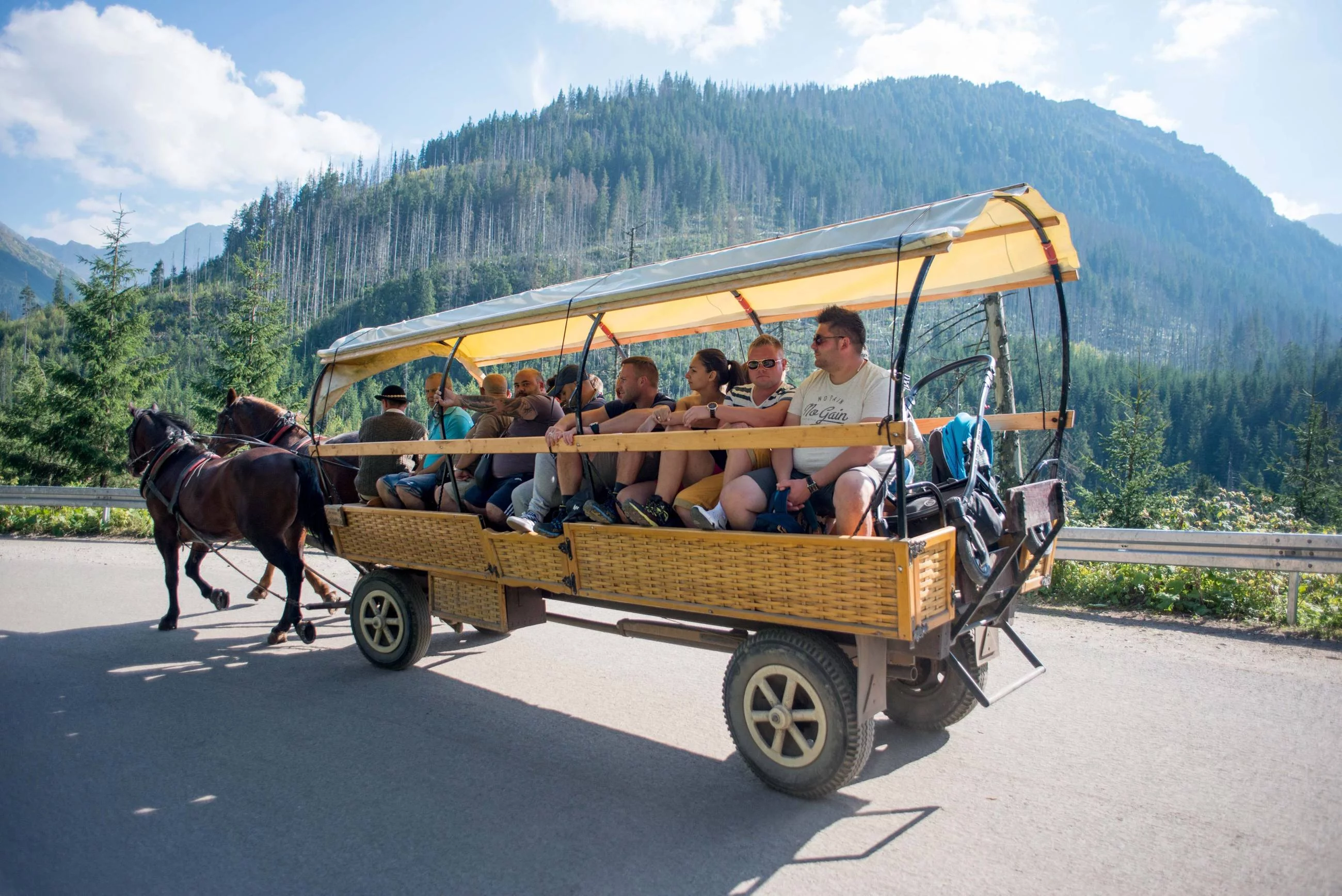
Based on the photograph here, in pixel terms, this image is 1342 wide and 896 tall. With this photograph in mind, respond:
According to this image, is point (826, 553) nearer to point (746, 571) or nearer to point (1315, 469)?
point (746, 571)

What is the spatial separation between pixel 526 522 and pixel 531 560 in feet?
0.84

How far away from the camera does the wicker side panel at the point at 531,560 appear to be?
4.62 m

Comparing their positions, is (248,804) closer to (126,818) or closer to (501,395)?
(126,818)

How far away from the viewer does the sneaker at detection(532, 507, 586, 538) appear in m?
4.60

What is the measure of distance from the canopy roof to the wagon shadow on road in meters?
2.39

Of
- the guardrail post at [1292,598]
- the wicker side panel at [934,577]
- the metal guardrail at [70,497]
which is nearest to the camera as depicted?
the wicker side panel at [934,577]

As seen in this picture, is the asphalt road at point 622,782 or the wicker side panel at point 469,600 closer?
the asphalt road at point 622,782

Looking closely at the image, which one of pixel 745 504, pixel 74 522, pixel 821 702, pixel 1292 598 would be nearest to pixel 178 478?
pixel 745 504

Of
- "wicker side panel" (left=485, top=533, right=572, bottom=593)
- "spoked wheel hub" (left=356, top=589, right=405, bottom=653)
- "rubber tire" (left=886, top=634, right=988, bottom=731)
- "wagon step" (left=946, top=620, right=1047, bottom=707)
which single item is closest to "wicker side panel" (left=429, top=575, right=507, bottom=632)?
"wicker side panel" (left=485, top=533, right=572, bottom=593)

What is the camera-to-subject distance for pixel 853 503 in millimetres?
3496

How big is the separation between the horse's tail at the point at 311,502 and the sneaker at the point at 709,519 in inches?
173

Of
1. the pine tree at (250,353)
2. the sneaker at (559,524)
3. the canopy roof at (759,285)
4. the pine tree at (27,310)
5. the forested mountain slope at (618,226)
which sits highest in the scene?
the forested mountain slope at (618,226)

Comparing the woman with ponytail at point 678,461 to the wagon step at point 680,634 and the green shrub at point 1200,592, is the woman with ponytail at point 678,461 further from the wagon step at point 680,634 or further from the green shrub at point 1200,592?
the green shrub at point 1200,592

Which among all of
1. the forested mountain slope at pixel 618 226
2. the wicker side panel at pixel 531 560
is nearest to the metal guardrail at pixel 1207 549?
the wicker side panel at pixel 531 560
